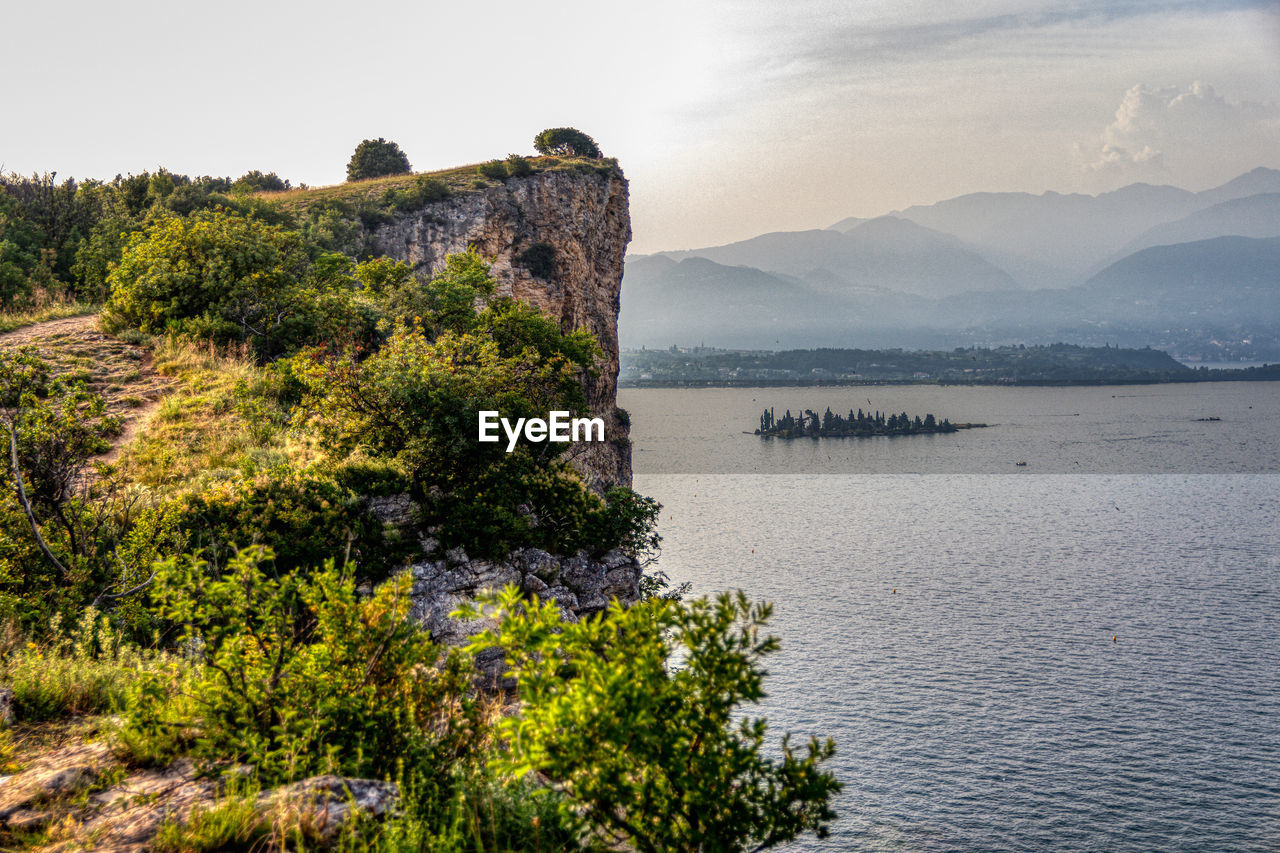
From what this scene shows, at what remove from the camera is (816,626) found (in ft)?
152

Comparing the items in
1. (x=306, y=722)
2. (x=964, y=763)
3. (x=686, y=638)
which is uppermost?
(x=686, y=638)

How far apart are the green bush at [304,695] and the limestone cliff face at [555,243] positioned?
3624 centimetres

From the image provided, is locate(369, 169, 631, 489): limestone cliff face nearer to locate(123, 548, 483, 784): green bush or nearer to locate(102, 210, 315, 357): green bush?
locate(102, 210, 315, 357): green bush

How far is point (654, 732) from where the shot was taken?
15.1 ft

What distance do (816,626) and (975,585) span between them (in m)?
17.2

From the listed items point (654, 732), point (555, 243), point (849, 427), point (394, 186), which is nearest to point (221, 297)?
point (654, 732)

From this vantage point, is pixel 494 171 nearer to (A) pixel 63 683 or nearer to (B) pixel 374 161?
(B) pixel 374 161

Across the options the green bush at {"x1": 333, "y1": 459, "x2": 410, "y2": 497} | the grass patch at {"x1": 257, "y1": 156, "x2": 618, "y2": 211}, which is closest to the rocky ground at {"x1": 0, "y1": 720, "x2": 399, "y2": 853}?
the green bush at {"x1": 333, "y1": 459, "x2": 410, "y2": 497}

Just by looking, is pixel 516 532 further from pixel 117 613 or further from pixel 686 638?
pixel 686 638

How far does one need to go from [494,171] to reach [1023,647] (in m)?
46.3

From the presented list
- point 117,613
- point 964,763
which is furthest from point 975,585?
point 117,613

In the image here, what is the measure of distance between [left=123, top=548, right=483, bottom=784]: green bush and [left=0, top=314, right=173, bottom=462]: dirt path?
11.9 meters

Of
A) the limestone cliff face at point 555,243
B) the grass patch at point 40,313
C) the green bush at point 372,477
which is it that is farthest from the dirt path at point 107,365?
the limestone cliff face at point 555,243

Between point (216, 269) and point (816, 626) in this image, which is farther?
point (816, 626)
